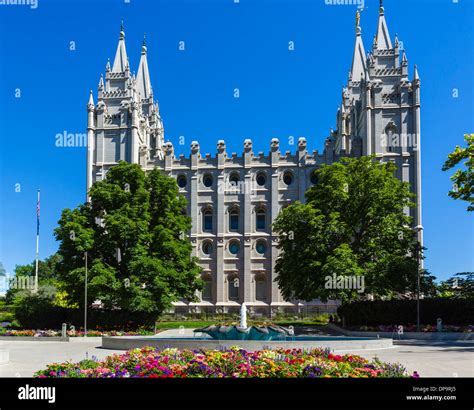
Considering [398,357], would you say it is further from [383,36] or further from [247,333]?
[383,36]

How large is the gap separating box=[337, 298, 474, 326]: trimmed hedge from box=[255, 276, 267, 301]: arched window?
78.5 feet

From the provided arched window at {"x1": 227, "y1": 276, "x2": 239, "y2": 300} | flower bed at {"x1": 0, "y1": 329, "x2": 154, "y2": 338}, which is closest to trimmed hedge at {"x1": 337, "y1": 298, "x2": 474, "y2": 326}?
flower bed at {"x1": 0, "y1": 329, "x2": 154, "y2": 338}

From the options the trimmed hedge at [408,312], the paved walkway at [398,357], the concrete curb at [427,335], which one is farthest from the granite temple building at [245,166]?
the paved walkway at [398,357]

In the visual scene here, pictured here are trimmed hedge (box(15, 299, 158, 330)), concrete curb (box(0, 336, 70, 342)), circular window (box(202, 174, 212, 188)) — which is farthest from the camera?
circular window (box(202, 174, 212, 188))

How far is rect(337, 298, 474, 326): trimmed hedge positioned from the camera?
3612 cm

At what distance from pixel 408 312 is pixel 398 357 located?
53.5ft

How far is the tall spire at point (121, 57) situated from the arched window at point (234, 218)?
20.7 metres

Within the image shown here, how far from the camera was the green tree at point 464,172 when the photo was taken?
3055 centimetres

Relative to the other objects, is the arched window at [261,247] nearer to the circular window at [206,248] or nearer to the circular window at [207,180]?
the circular window at [206,248]

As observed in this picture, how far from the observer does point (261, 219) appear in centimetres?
6500

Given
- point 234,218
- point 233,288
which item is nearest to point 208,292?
point 233,288

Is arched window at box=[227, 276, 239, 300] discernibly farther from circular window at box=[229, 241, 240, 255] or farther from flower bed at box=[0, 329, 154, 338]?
flower bed at box=[0, 329, 154, 338]
